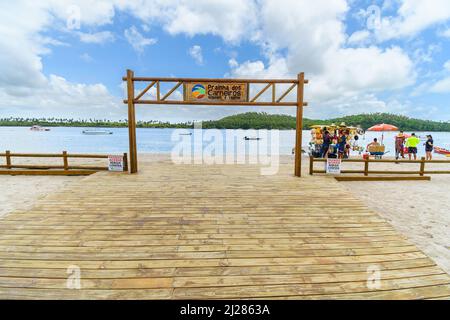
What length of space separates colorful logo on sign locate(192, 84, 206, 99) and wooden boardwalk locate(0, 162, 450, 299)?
346 cm

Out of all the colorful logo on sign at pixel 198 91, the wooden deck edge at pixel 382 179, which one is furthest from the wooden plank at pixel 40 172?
the wooden deck edge at pixel 382 179

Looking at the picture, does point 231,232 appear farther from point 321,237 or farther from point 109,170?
point 109,170

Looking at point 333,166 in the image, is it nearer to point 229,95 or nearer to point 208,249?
point 229,95

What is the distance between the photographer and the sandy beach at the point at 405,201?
15.4 feet

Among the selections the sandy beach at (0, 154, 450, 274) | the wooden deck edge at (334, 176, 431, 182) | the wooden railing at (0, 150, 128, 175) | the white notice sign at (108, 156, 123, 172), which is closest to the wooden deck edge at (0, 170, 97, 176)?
the wooden railing at (0, 150, 128, 175)

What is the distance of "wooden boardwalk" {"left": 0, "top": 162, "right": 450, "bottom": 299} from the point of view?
2.80 metres

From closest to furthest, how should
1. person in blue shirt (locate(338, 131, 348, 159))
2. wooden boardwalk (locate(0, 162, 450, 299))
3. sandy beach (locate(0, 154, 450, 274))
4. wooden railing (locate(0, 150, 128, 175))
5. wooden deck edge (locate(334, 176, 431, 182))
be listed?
wooden boardwalk (locate(0, 162, 450, 299)) < sandy beach (locate(0, 154, 450, 274)) < wooden deck edge (locate(334, 176, 431, 182)) < wooden railing (locate(0, 150, 128, 175)) < person in blue shirt (locate(338, 131, 348, 159))

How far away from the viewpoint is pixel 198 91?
26.5ft

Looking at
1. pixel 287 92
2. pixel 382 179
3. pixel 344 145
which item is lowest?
pixel 382 179

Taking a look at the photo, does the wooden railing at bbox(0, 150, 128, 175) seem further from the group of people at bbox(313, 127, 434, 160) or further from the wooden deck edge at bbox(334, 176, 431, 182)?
the group of people at bbox(313, 127, 434, 160)

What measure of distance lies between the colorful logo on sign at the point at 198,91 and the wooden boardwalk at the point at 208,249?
3457 millimetres

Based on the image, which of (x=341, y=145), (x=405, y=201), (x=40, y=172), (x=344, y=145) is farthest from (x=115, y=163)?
(x=344, y=145)

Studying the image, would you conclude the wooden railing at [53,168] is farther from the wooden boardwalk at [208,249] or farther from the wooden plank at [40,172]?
the wooden boardwalk at [208,249]

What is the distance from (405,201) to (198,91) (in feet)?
23.3
